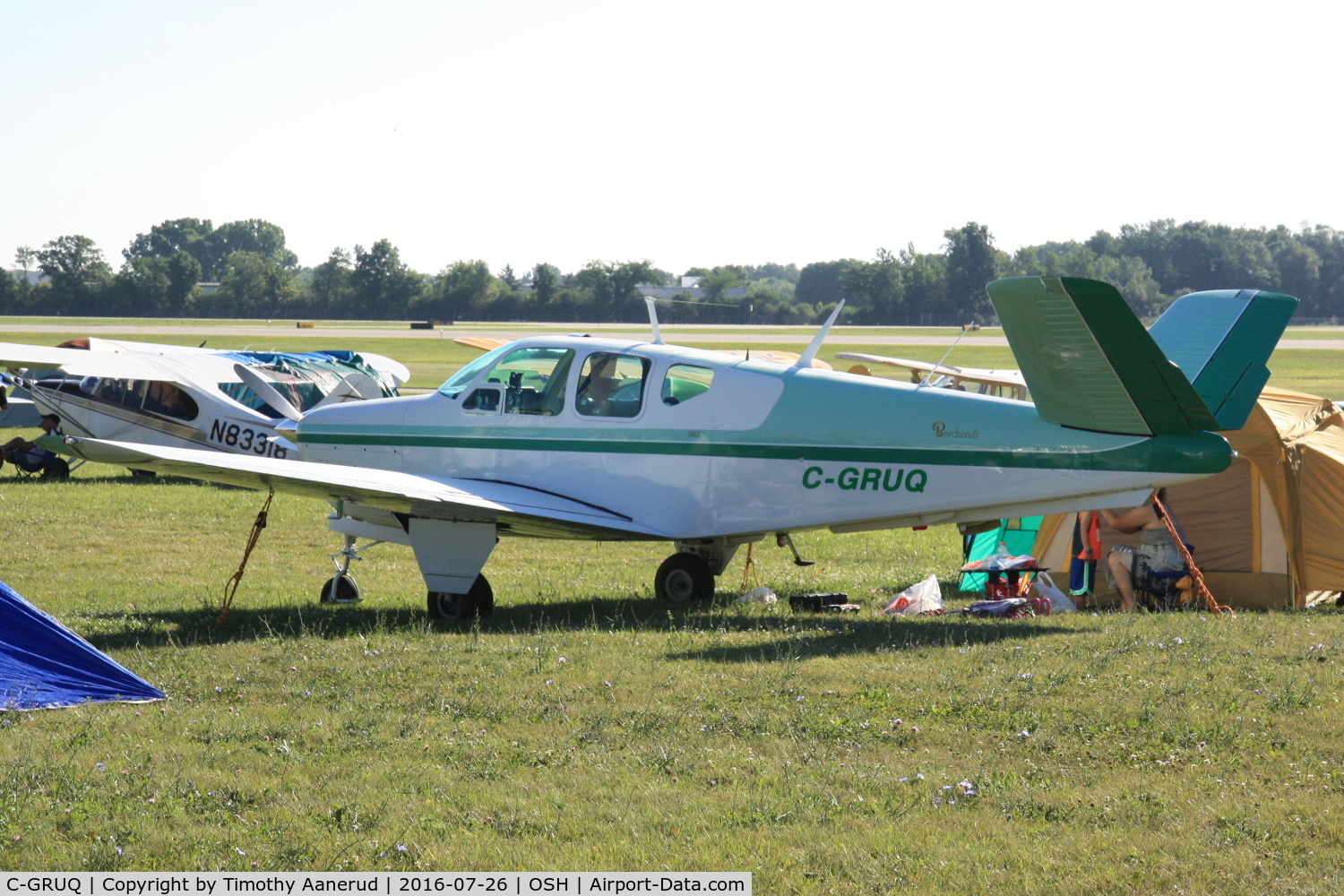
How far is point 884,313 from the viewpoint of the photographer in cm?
10888

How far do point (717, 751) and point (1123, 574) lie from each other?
18.4 ft

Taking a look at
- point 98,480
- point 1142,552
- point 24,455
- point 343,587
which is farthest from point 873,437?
point 24,455

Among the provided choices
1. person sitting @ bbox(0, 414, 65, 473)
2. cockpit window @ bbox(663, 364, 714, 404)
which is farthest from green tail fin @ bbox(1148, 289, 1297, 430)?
person sitting @ bbox(0, 414, 65, 473)

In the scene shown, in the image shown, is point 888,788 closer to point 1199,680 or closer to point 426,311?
point 1199,680

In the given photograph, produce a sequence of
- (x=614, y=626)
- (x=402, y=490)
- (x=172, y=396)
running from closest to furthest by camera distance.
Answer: (x=402, y=490)
(x=614, y=626)
(x=172, y=396)

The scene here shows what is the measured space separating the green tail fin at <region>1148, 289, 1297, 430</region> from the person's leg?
4.84ft

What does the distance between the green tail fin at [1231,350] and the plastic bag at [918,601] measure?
2.55 metres

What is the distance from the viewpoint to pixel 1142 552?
1023cm

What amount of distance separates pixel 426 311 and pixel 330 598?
108 metres

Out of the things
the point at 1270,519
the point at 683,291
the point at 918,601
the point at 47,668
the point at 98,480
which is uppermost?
the point at 683,291

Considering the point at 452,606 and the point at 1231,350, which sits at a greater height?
the point at 1231,350

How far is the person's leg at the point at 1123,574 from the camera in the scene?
33.2ft

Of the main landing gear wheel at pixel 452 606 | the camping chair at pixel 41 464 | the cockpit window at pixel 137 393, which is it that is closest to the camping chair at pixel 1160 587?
the main landing gear wheel at pixel 452 606

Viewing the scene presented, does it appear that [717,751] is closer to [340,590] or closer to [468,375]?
[468,375]
